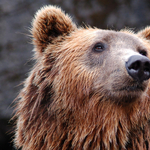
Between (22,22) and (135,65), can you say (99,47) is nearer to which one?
(135,65)

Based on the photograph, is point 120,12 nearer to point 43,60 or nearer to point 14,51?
point 14,51

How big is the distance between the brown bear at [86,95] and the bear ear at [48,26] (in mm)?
12

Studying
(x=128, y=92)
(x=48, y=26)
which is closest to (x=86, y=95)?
(x=128, y=92)

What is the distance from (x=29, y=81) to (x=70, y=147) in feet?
3.67

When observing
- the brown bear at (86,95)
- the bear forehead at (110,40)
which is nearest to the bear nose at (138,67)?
the brown bear at (86,95)

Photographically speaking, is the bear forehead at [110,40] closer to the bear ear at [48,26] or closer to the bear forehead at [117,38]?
the bear forehead at [117,38]

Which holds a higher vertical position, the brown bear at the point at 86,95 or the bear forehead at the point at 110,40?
the bear forehead at the point at 110,40

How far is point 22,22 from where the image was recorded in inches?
253

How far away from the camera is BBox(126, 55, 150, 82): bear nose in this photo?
2.39 m

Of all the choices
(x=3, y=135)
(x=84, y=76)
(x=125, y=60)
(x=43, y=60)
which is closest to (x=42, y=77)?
(x=43, y=60)

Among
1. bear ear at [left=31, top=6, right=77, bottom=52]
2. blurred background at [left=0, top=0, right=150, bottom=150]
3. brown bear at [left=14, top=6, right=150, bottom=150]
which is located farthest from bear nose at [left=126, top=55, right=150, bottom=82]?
blurred background at [left=0, top=0, right=150, bottom=150]

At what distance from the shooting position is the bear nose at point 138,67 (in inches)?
94.2

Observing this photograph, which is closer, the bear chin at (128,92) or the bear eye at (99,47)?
the bear chin at (128,92)

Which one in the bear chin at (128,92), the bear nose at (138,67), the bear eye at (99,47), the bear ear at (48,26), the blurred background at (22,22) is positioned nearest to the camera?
the bear nose at (138,67)
